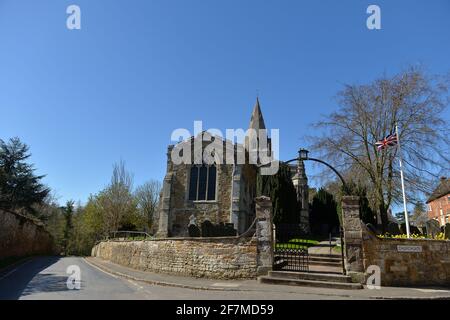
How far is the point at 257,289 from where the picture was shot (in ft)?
34.1

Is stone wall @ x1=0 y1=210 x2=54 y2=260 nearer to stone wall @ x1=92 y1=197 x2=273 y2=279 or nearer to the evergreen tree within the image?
the evergreen tree

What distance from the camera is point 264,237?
12672 millimetres

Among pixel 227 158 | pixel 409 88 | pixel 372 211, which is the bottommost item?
pixel 372 211

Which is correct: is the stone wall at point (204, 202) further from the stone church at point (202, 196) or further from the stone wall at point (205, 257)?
the stone wall at point (205, 257)

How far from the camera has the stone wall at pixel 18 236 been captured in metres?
21.3

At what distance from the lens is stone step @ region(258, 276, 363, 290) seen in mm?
10570

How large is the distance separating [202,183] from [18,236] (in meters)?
15.7

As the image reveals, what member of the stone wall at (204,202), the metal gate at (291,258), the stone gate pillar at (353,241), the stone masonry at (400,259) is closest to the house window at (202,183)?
the stone wall at (204,202)

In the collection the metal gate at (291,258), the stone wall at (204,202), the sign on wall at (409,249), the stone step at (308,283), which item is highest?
the stone wall at (204,202)

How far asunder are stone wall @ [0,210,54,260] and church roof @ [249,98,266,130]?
2839 centimetres

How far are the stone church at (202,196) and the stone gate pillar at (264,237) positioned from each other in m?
12.0

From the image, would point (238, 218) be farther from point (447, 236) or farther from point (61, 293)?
point (61, 293)

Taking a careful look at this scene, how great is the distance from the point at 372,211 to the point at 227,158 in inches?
483
